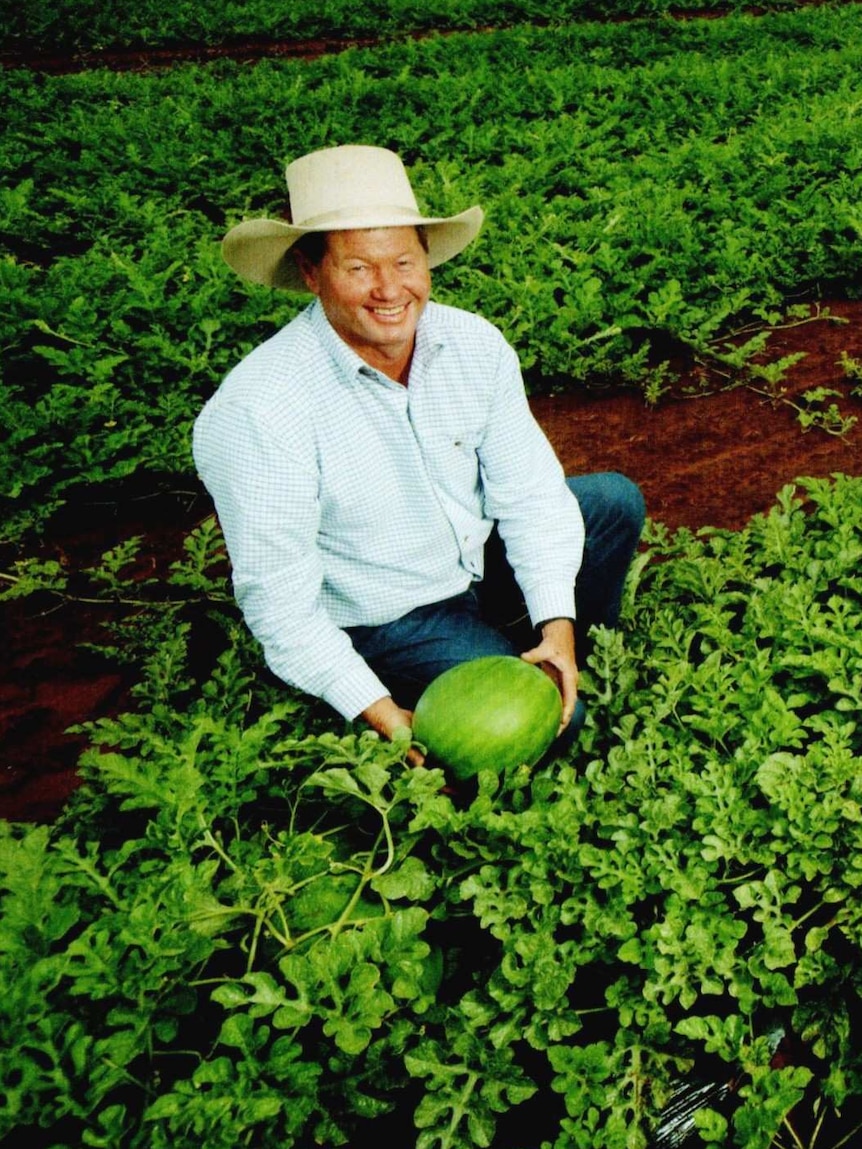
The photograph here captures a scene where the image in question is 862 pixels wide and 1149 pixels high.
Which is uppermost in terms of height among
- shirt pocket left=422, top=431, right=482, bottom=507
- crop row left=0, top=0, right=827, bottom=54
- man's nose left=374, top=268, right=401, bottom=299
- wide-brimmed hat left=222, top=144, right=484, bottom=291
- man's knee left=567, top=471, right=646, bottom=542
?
crop row left=0, top=0, right=827, bottom=54

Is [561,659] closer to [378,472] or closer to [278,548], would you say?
[378,472]

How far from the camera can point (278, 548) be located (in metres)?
2.49

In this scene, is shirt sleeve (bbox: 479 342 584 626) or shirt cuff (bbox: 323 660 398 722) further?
shirt sleeve (bbox: 479 342 584 626)

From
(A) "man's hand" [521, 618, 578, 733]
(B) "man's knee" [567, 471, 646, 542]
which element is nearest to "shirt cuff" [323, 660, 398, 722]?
(A) "man's hand" [521, 618, 578, 733]

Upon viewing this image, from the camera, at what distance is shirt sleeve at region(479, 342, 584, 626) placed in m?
2.90

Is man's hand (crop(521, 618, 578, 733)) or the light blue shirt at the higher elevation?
the light blue shirt

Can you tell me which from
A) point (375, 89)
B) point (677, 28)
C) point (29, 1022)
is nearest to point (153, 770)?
point (29, 1022)

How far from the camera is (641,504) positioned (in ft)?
10.8

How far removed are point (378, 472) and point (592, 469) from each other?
2.22 m

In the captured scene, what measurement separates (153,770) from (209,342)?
358 cm

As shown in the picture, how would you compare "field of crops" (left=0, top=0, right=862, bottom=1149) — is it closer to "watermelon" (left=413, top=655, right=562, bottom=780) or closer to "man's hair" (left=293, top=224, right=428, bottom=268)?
"watermelon" (left=413, top=655, right=562, bottom=780)

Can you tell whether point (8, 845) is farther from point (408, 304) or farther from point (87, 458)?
point (87, 458)

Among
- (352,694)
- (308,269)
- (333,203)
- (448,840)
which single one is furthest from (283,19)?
(448,840)

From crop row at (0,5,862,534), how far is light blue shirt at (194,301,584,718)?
2.30 metres
